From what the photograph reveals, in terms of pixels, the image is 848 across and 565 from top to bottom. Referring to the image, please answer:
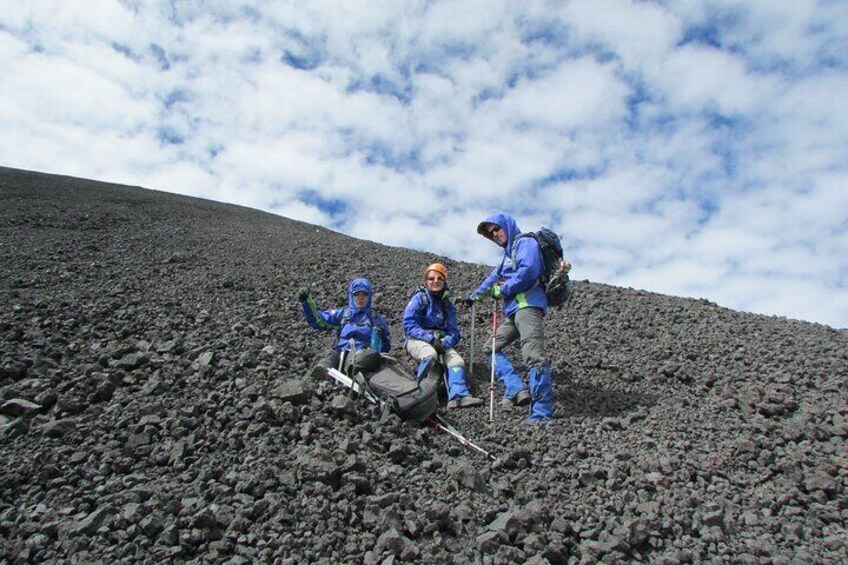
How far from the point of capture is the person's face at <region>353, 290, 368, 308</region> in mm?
6863

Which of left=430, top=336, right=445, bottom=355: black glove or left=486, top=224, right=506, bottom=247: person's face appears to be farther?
left=486, top=224, right=506, bottom=247: person's face

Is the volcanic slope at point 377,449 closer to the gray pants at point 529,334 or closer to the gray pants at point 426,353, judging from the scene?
the gray pants at point 426,353

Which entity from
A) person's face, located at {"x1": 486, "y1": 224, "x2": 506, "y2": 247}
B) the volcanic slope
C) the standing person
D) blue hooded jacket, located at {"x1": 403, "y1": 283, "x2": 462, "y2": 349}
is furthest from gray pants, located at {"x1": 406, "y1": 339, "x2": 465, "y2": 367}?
person's face, located at {"x1": 486, "y1": 224, "x2": 506, "y2": 247}

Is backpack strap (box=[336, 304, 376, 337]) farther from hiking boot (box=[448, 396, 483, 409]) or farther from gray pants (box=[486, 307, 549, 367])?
gray pants (box=[486, 307, 549, 367])

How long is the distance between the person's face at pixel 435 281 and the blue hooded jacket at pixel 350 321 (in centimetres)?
84

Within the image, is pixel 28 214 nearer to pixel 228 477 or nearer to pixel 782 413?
pixel 228 477

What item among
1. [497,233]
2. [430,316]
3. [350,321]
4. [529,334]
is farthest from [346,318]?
[529,334]

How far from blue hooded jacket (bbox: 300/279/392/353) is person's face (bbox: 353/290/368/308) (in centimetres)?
4

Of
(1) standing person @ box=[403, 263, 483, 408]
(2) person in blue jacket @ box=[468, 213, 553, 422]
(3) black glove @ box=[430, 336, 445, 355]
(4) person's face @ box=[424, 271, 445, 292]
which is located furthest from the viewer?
(4) person's face @ box=[424, 271, 445, 292]

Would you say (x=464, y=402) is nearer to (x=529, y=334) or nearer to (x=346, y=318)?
(x=529, y=334)

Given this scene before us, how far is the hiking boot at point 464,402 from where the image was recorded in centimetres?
589

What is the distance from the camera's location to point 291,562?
3.17m

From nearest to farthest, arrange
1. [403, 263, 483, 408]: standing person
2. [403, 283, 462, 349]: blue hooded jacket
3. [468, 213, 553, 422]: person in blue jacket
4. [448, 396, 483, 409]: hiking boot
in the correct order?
[468, 213, 553, 422]: person in blue jacket, [448, 396, 483, 409]: hiking boot, [403, 263, 483, 408]: standing person, [403, 283, 462, 349]: blue hooded jacket

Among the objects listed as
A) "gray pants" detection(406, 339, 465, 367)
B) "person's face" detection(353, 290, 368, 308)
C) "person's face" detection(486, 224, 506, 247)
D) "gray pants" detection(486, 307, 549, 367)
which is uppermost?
"person's face" detection(486, 224, 506, 247)
